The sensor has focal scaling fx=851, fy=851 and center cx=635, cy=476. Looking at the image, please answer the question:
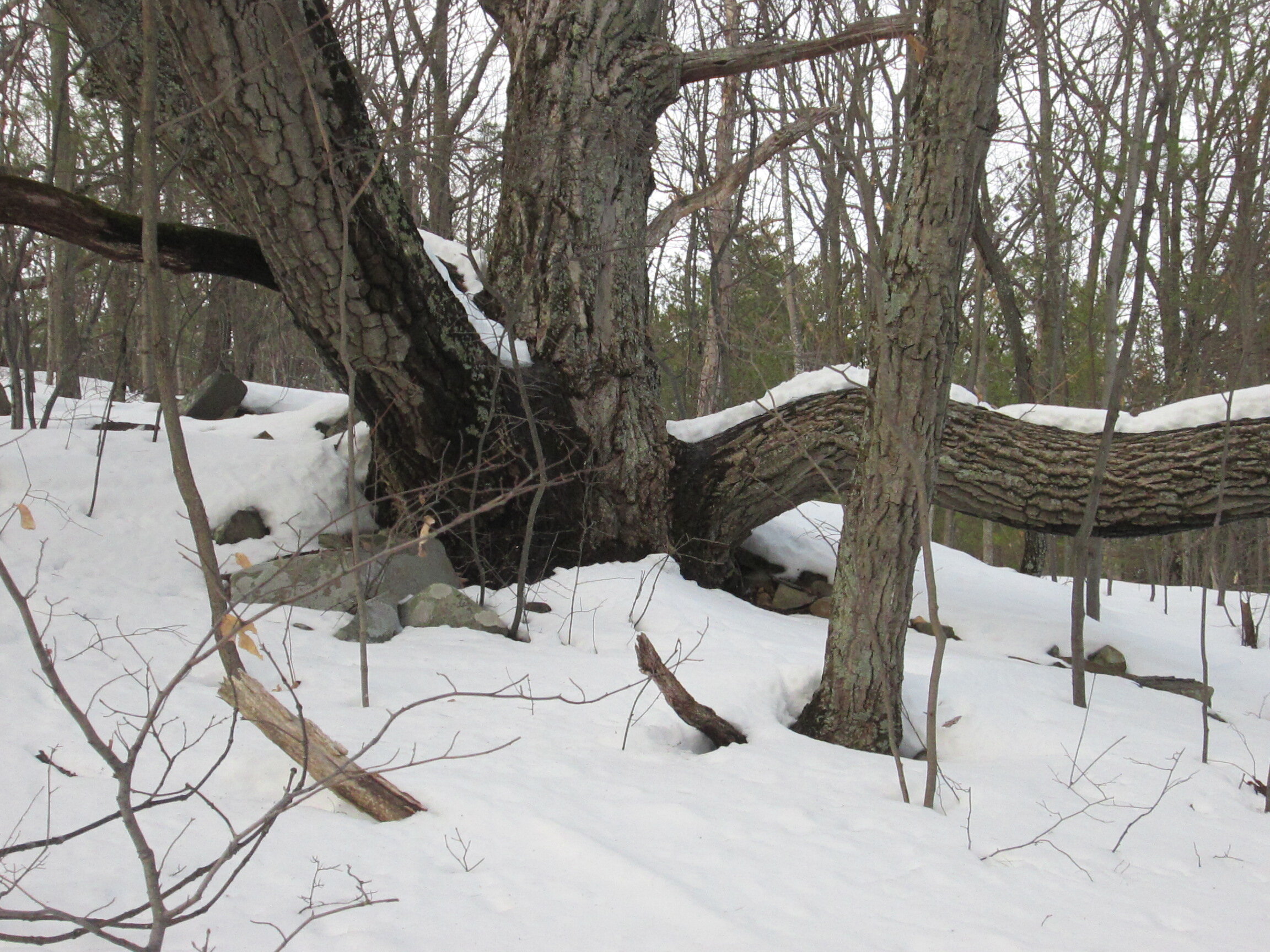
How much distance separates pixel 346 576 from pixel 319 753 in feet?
5.93

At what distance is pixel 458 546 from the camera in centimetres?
474

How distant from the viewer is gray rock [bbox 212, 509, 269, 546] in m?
4.35

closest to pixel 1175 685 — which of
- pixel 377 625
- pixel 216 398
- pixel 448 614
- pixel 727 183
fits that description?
pixel 727 183

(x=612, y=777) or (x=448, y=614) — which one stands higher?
(x=448, y=614)

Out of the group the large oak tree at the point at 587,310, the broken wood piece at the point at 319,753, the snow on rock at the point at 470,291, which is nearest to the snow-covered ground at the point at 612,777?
the broken wood piece at the point at 319,753

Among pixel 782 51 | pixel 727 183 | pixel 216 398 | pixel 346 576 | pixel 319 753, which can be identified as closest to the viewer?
pixel 319 753

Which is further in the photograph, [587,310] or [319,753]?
[587,310]

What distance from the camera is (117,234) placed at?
11.6 feet

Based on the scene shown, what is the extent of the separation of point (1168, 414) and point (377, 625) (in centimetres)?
399

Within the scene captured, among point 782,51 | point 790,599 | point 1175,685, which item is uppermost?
point 782,51

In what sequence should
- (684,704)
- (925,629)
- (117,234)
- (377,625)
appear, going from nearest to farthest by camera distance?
(684,704) < (117,234) < (377,625) < (925,629)

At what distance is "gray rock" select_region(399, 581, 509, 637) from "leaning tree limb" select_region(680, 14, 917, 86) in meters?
2.93

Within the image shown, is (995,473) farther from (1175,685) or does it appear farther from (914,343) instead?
(914,343)

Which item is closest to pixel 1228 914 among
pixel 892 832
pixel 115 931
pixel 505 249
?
pixel 892 832
